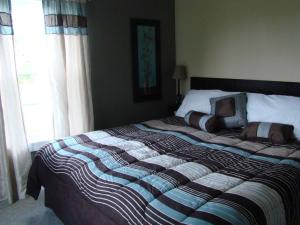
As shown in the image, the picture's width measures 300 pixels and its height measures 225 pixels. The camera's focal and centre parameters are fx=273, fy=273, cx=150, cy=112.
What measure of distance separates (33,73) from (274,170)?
2.42 metres

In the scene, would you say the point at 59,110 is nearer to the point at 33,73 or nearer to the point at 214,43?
the point at 33,73

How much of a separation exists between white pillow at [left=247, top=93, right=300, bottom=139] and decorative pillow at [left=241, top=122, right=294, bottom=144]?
0.10 m

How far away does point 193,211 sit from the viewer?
49.9 inches

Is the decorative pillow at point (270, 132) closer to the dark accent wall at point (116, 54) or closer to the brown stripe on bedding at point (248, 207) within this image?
the brown stripe on bedding at point (248, 207)

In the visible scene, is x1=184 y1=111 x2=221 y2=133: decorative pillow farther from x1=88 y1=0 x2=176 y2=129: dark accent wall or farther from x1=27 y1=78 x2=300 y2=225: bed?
x1=88 y1=0 x2=176 y2=129: dark accent wall

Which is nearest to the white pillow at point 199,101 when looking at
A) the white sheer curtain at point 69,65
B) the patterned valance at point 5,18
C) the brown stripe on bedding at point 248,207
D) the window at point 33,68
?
the white sheer curtain at point 69,65

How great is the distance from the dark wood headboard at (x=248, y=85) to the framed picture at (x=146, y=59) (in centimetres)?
52

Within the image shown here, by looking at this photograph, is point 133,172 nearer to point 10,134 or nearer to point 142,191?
point 142,191

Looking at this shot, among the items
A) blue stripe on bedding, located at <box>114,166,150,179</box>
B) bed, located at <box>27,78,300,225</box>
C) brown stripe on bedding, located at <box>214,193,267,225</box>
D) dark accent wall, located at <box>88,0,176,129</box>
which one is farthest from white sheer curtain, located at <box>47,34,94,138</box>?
brown stripe on bedding, located at <box>214,193,267,225</box>

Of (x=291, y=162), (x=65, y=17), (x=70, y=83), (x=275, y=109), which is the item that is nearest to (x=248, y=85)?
(x=275, y=109)

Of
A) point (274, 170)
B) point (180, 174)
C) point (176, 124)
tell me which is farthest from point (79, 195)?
point (176, 124)

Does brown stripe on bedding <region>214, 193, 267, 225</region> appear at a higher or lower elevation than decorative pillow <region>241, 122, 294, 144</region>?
lower

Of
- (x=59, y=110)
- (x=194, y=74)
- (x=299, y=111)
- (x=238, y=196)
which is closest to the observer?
(x=238, y=196)

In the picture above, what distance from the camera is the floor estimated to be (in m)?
2.34
